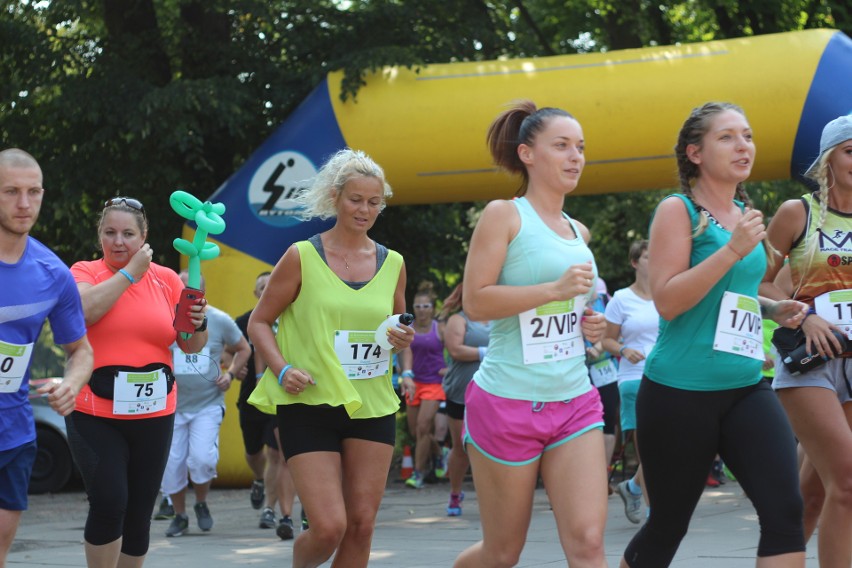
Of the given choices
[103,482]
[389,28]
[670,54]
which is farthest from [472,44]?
[103,482]

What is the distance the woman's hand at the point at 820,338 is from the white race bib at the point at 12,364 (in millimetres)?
2885

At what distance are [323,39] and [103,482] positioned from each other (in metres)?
9.18

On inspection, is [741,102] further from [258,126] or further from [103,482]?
[103,482]

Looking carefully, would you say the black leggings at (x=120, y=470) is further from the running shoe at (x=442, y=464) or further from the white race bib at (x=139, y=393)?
the running shoe at (x=442, y=464)

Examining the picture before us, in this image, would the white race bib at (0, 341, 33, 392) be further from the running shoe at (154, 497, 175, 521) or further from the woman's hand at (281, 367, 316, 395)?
the running shoe at (154, 497, 175, 521)

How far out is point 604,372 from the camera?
1066 centimetres

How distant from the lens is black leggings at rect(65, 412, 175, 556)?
538 centimetres

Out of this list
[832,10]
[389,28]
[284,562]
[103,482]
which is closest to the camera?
[103,482]

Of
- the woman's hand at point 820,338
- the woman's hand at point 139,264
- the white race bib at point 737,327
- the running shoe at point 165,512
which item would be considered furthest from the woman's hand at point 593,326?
the running shoe at point 165,512

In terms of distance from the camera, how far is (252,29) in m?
14.2

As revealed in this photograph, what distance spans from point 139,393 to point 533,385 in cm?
200

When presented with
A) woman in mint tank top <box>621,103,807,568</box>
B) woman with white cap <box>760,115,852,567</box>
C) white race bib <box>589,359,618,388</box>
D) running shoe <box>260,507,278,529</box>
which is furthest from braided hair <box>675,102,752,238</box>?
white race bib <box>589,359,618,388</box>

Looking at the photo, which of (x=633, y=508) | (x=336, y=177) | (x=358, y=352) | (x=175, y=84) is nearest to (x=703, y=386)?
(x=358, y=352)

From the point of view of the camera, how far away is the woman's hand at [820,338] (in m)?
4.96
